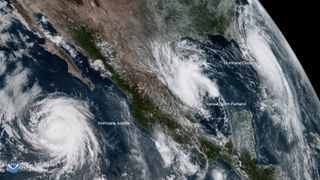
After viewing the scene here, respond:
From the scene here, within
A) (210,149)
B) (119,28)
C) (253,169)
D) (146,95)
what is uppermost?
(119,28)

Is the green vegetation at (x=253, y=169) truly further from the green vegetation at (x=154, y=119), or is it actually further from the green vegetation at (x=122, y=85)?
the green vegetation at (x=122, y=85)

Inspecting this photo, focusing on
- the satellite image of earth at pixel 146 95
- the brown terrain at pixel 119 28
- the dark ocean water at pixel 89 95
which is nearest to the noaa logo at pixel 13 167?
the satellite image of earth at pixel 146 95

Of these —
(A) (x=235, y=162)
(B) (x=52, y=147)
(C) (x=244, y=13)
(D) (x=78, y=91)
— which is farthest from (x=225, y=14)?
(B) (x=52, y=147)

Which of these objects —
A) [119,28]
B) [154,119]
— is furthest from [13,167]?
[119,28]

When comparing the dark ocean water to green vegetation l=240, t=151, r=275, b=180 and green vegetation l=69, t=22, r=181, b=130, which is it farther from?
green vegetation l=240, t=151, r=275, b=180

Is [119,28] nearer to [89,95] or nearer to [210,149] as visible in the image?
[89,95]

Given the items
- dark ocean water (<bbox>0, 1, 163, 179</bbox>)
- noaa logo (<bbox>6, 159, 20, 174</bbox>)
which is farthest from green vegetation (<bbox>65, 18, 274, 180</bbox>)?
noaa logo (<bbox>6, 159, 20, 174</bbox>)
